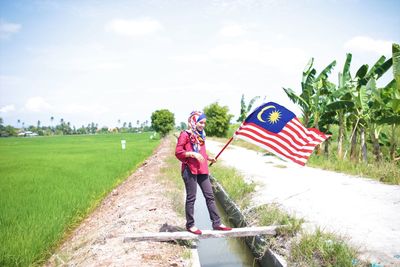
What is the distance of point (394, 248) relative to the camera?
12.0ft

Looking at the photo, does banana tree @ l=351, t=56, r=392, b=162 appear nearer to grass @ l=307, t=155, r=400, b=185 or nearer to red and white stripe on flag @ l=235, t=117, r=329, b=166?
grass @ l=307, t=155, r=400, b=185

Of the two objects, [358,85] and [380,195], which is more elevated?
[358,85]

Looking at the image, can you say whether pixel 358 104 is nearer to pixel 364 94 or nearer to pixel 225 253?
pixel 364 94

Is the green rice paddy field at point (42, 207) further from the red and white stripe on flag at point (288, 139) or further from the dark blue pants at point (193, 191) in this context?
the red and white stripe on flag at point (288, 139)

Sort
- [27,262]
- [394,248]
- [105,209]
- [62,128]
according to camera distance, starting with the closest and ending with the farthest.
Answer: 1. [394,248]
2. [27,262]
3. [105,209]
4. [62,128]

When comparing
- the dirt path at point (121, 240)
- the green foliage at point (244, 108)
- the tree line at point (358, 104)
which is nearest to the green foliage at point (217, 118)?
the green foliage at point (244, 108)

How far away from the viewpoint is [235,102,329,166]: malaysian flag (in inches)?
182

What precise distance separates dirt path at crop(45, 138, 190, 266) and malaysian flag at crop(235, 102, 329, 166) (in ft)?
5.90

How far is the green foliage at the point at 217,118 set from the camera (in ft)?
140

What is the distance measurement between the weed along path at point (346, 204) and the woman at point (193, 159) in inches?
57.3

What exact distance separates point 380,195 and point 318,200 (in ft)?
4.22

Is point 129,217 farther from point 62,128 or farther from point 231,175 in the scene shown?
point 62,128

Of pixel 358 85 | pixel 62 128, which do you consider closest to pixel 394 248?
pixel 358 85

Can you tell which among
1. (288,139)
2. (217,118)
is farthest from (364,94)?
(217,118)
